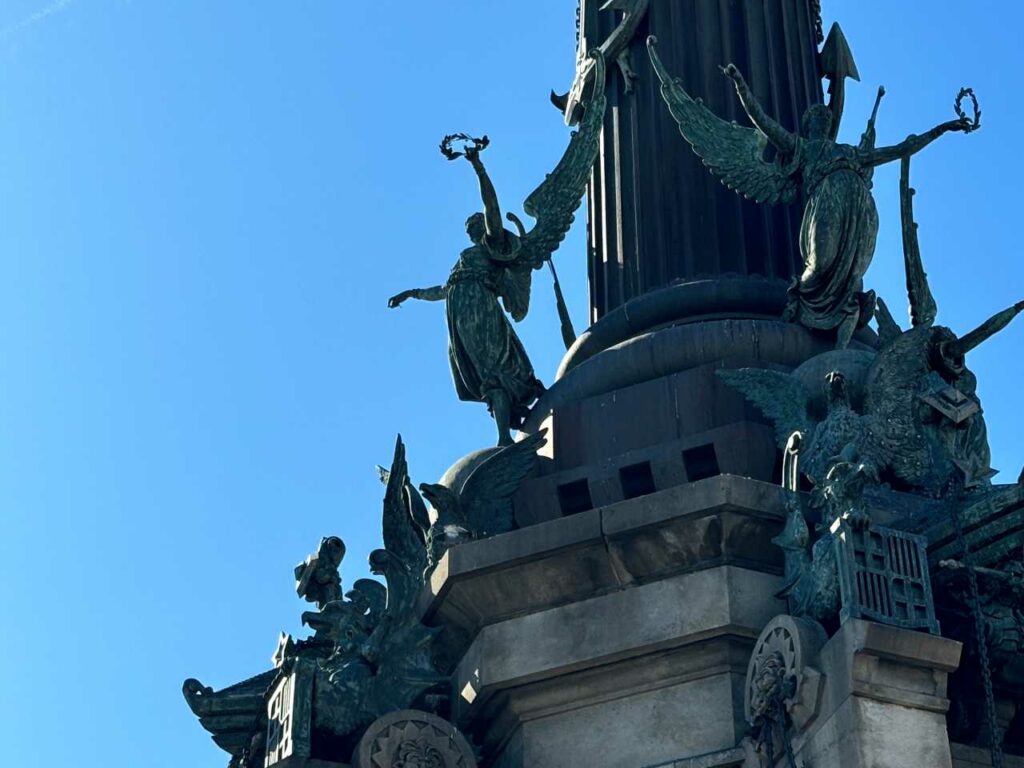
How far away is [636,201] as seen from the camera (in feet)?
92.5

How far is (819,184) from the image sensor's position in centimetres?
2595

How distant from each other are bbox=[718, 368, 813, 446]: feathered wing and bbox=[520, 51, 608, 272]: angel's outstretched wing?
3.86 m

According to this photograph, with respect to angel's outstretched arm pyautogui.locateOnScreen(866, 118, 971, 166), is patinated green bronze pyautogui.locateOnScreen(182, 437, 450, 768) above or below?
below

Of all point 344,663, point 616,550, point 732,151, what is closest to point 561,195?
point 732,151

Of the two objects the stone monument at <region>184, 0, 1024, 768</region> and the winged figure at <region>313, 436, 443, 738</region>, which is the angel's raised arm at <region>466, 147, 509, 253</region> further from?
the winged figure at <region>313, 436, 443, 738</region>

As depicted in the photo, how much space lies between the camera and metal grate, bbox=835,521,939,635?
20.7 meters

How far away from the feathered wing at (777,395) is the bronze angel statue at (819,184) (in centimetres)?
144

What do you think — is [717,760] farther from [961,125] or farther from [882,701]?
[961,125]

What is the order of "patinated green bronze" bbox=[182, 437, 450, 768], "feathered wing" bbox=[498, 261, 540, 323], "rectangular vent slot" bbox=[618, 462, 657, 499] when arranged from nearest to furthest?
"patinated green bronze" bbox=[182, 437, 450, 768] < "rectangular vent slot" bbox=[618, 462, 657, 499] < "feathered wing" bbox=[498, 261, 540, 323]

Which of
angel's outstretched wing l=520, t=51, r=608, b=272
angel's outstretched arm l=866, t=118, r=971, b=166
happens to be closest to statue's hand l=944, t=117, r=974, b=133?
angel's outstretched arm l=866, t=118, r=971, b=166

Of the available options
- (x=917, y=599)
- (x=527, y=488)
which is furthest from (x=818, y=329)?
(x=917, y=599)

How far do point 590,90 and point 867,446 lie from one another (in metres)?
7.71

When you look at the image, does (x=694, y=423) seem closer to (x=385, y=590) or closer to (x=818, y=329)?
(x=818, y=329)

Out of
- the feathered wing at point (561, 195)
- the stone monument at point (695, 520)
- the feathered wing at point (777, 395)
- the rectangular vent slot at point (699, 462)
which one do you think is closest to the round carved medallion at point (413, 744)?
the stone monument at point (695, 520)
